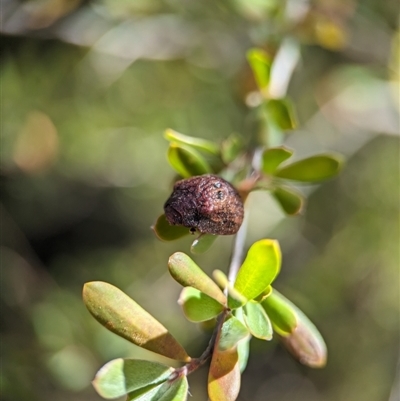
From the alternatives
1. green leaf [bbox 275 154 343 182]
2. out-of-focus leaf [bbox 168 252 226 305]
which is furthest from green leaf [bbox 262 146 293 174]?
out-of-focus leaf [bbox 168 252 226 305]

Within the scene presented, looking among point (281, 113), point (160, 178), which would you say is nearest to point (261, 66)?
point (281, 113)

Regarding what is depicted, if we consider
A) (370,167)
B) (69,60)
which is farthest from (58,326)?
(370,167)

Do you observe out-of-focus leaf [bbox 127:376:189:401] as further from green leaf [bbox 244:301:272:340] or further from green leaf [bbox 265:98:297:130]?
green leaf [bbox 265:98:297:130]

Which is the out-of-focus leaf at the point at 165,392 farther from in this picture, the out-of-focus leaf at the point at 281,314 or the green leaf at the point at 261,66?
the green leaf at the point at 261,66

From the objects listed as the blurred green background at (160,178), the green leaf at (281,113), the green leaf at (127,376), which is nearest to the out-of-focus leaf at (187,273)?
the green leaf at (127,376)

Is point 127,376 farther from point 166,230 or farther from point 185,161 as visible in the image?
point 185,161

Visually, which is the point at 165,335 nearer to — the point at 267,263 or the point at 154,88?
the point at 267,263
